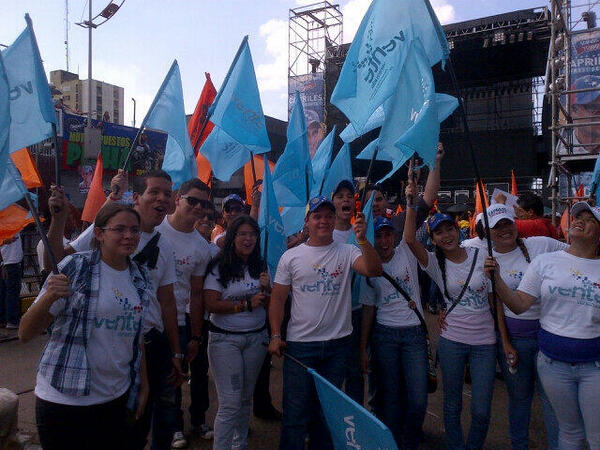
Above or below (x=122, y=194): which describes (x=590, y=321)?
below

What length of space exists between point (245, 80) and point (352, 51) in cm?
137

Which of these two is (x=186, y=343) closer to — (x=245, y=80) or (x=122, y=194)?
(x=122, y=194)

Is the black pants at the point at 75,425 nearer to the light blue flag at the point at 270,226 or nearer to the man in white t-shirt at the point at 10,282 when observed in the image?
the light blue flag at the point at 270,226

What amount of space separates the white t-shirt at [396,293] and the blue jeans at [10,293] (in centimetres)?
615

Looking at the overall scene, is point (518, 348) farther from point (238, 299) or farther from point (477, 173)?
point (238, 299)

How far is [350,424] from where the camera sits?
8.09ft

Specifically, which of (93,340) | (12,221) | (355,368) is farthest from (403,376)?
(12,221)

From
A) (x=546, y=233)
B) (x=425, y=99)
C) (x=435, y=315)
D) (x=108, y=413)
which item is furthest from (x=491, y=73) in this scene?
(x=108, y=413)

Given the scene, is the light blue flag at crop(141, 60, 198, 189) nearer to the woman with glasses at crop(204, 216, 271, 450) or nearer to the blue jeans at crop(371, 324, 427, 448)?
the woman with glasses at crop(204, 216, 271, 450)

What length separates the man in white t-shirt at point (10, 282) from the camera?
292 inches

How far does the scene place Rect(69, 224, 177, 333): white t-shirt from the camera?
2842mm

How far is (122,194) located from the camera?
3414mm

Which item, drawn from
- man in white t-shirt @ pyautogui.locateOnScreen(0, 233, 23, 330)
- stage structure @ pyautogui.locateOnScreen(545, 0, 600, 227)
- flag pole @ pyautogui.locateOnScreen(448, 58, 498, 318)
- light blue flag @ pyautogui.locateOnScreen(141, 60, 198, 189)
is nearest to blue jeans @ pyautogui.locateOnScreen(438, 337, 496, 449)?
flag pole @ pyautogui.locateOnScreen(448, 58, 498, 318)

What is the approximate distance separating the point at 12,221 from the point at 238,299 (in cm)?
195
